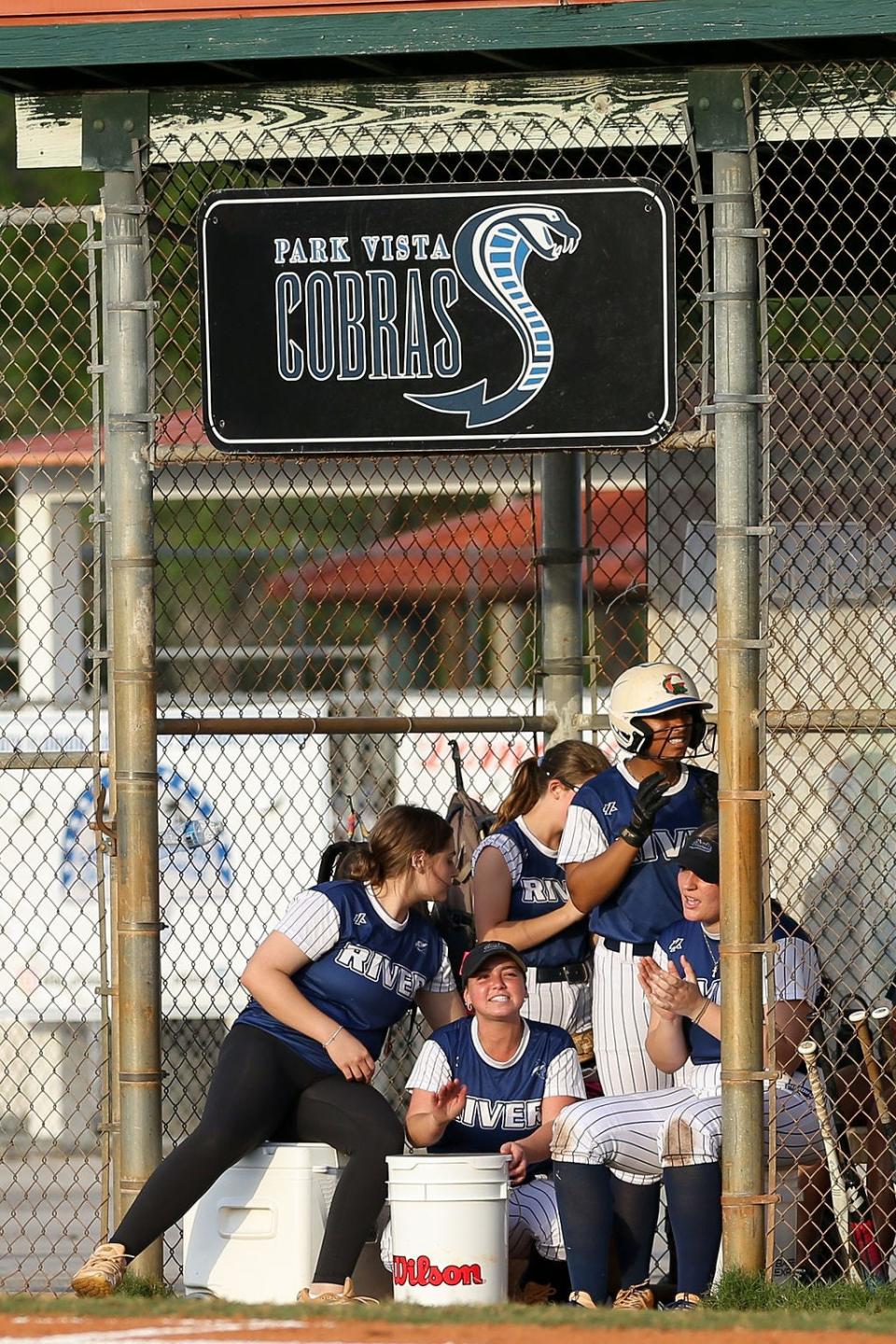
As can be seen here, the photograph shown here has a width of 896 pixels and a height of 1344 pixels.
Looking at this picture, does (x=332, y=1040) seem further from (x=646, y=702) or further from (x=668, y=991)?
(x=646, y=702)

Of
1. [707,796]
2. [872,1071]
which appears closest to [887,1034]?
[872,1071]

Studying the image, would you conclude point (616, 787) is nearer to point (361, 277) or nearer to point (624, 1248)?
point (624, 1248)

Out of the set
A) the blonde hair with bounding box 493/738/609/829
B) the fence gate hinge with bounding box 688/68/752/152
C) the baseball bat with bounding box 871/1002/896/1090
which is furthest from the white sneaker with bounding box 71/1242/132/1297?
the fence gate hinge with bounding box 688/68/752/152

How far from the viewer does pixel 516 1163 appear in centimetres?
538

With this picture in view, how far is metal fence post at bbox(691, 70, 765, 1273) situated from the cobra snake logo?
477mm

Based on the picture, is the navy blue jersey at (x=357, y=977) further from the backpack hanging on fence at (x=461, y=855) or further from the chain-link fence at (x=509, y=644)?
the backpack hanging on fence at (x=461, y=855)

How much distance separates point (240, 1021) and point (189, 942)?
4055 millimetres

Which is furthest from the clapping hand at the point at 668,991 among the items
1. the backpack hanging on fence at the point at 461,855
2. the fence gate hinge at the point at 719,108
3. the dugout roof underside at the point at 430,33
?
the dugout roof underside at the point at 430,33

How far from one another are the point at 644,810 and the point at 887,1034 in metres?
1.40

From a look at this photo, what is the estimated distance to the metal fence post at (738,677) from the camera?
4.88 m

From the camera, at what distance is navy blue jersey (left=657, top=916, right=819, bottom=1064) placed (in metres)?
Result: 5.54

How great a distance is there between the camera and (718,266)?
16.3 feet

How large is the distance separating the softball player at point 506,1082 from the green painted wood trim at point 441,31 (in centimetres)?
251

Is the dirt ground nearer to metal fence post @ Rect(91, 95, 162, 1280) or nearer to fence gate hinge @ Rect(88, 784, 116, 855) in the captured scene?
metal fence post @ Rect(91, 95, 162, 1280)
